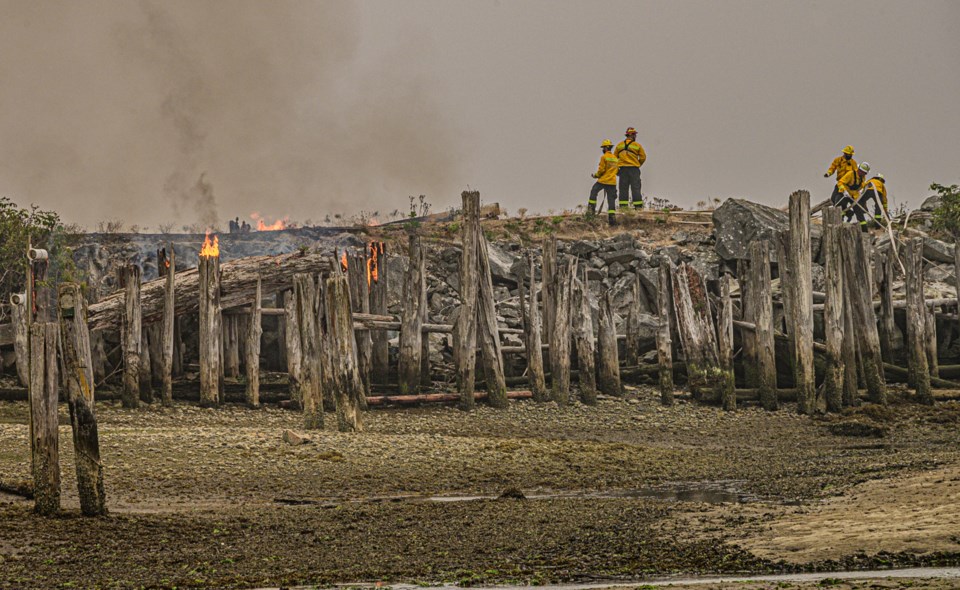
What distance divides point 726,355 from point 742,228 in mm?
6559

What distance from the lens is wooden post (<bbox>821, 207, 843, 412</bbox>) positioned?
23.4 meters

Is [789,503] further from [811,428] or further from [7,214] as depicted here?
[7,214]

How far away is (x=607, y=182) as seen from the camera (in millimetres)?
33156

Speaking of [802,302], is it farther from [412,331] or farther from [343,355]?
[343,355]

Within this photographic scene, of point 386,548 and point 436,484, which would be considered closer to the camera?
point 386,548

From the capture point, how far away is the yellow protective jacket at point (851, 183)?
31.0 meters

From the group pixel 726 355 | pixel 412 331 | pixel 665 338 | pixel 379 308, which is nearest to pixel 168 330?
pixel 379 308

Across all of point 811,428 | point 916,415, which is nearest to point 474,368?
point 811,428

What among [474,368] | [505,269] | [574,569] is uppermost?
[505,269]

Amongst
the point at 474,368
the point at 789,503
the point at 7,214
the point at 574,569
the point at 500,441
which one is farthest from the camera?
the point at 7,214

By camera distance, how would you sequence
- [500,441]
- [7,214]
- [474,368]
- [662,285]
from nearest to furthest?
1. [500,441]
2. [474,368]
3. [662,285]
4. [7,214]

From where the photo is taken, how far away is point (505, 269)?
29.2 metres

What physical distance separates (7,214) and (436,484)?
51.7 ft

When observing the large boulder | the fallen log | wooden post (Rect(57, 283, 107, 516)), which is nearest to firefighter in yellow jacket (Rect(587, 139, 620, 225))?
the large boulder
